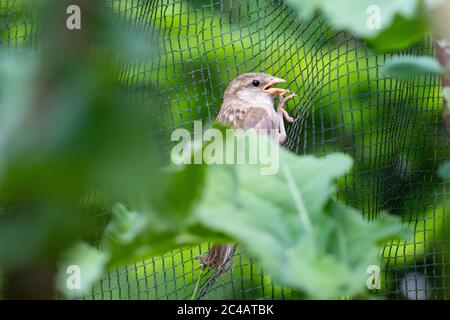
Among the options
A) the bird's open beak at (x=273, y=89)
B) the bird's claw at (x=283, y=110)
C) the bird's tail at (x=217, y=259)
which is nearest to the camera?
the bird's tail at (x=217, y=259)

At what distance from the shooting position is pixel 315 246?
1.31m

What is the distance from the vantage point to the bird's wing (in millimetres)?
4098

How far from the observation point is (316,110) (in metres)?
3.78

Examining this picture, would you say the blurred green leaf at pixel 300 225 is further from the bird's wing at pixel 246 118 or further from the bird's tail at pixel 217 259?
the bird's wing at pixel 246 118

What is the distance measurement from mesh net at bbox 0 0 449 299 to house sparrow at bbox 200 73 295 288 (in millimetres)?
80

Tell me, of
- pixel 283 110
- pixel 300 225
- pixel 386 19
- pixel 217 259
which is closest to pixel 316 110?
pixel 283 110

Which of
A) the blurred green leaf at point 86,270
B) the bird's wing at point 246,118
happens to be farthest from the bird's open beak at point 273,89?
the blurred green leaf at point 86,270

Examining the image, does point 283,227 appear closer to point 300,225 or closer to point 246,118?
point 300,225

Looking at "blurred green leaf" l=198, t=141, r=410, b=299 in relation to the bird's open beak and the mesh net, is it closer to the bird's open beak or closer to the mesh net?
the mesh net

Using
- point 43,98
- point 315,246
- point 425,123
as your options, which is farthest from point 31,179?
point 425,123

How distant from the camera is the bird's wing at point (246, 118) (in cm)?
410

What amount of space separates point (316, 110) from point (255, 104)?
67 cm

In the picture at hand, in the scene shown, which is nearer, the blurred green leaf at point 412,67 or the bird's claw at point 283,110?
the blurred green leaf at point 412,67

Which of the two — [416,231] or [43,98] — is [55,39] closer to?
[43,98]
